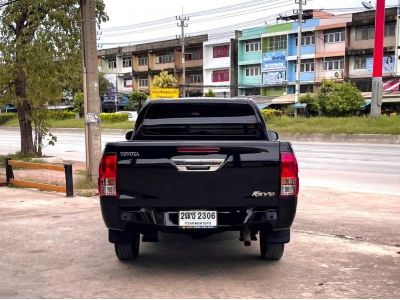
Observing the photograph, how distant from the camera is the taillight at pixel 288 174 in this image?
465cm

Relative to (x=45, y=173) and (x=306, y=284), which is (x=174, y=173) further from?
(x=45, y=173)

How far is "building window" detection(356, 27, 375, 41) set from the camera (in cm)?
4659

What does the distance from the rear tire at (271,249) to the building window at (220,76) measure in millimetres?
55861

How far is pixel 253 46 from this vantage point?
2282 inches

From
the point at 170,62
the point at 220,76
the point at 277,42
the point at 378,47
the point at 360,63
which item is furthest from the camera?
the point at 170,62

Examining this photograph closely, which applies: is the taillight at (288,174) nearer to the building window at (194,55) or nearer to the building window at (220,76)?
the building window at (220,76)

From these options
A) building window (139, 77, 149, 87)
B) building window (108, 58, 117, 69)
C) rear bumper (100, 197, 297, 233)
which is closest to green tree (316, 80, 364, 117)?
building window (139, 77, 149, 87)

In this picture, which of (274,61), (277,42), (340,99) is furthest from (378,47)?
(277,42)

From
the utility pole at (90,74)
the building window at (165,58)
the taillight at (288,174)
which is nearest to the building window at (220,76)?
the building window at (165,58)

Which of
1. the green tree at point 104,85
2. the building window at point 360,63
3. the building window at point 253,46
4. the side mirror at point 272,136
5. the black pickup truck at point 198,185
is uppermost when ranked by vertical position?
the building window at point 253,46

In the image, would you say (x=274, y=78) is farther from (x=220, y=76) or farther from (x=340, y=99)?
(x=340, y=99)

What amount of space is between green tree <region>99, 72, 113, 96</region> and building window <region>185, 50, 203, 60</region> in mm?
12076

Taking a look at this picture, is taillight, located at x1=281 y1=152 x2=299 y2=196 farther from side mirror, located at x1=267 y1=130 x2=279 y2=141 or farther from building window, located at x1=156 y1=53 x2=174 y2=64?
building window, located at x1=156 y1=53 x2=174 y2=64

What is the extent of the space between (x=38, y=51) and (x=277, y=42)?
42988mm
